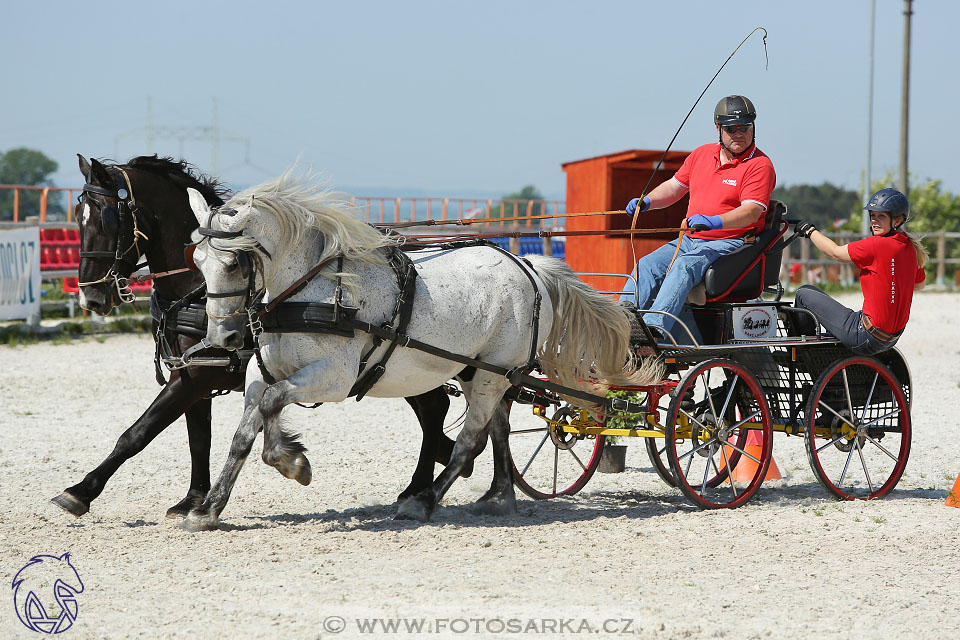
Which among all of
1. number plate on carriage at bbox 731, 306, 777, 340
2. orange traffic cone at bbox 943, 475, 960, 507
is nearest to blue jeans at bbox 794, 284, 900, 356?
number plate on carriage at bbox 731, 306, 777, 340

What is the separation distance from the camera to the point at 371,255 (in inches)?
208

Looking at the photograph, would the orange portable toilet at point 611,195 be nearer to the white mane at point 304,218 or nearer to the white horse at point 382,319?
the white horse at point 382,319

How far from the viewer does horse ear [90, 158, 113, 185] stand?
531cm

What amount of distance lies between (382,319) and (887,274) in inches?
115

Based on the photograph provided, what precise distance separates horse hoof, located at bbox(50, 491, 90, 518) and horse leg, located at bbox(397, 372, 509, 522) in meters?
1.62

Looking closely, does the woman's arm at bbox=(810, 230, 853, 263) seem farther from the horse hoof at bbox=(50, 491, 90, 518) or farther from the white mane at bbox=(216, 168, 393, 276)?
the horse hoof at bbox=(50, 491, 90, 518)

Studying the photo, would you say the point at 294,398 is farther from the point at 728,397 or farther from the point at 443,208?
the point at 443,208

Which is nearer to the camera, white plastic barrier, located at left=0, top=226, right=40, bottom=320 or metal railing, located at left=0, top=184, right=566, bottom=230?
white plastic barrier, located at left=0, top=226, right=40, bottom=320

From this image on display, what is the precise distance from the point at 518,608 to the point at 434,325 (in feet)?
5.84

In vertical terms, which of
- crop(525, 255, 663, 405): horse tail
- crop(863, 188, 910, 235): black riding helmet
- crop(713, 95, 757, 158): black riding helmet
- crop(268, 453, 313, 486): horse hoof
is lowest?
crop(268, 453, 313, 486): horse hoof

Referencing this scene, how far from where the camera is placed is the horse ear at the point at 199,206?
502 cm

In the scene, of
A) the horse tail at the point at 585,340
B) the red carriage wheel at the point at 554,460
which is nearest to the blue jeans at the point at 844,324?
the horse tail at the point at 585,340

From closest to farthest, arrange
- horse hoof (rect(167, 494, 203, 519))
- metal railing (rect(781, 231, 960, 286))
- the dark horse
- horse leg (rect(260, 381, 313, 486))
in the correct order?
horse leg (rect(260, 381, 313, 486)) → the dark horse → horse hoof (rect(167, 494, 203, 519)) → metal railing (rect(781, 231, 960, 286))

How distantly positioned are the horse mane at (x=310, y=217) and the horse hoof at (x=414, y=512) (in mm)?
1336
